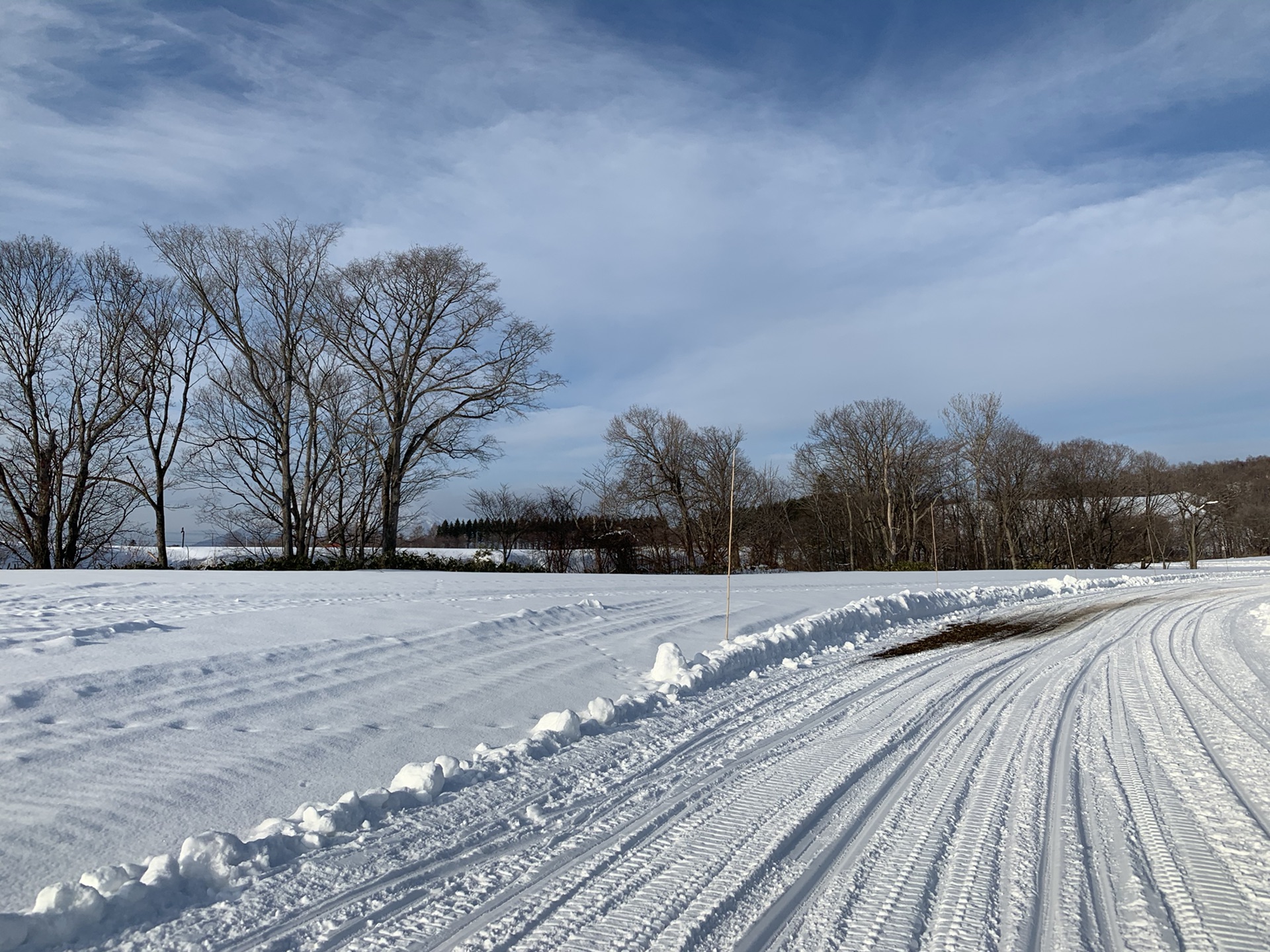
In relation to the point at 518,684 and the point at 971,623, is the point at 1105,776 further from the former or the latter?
the point at 971,623

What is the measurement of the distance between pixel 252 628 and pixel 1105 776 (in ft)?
26.3

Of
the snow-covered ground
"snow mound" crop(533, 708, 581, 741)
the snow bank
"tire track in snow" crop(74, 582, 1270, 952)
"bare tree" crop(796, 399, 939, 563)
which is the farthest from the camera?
"bare tree" crop(796, 399, 939, 563)

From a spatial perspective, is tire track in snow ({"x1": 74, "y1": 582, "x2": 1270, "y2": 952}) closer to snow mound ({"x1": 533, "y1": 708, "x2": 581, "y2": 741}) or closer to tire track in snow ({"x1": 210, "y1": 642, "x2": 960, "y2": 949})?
tire track in snow ({"x1": 210, "y1": 642, "x2": 960, "y2": 949})

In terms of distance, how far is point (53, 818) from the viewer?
3754 mm

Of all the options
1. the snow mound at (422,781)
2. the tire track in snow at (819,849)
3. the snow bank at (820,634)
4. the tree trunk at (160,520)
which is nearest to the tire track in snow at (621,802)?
the tire track in snow at (819,849)

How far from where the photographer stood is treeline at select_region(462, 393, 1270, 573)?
35.7 metres

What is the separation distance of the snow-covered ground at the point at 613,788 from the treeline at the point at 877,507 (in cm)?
2521

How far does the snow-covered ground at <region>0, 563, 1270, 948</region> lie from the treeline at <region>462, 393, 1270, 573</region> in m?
25.2

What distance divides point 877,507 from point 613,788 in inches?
1835

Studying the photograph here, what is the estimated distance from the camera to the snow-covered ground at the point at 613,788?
306 cm

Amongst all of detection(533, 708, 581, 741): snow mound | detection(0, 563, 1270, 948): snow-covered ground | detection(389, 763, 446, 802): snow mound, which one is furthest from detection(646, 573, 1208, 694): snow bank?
detection(389, 763, 446, 802): snow mound

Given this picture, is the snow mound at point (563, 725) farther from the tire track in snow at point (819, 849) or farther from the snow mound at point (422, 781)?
the snow mound at point (422, 781)

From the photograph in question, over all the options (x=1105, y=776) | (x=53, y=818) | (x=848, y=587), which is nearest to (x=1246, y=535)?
(x=848, y=587)

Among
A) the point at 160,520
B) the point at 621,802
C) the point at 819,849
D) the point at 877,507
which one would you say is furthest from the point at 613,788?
the point at 877,507
